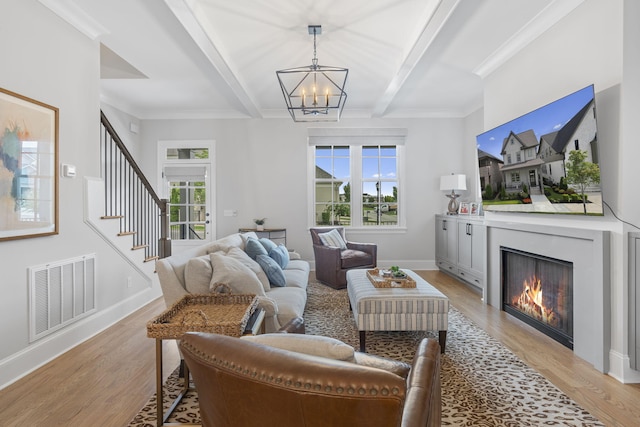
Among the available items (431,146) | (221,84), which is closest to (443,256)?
(431,146)

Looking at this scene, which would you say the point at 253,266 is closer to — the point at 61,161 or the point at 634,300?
the point at 61,161

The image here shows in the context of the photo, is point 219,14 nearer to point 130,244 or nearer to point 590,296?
point 130,244

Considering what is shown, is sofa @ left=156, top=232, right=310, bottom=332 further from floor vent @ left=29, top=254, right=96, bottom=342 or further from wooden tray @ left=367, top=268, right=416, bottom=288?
floor vent @ left=29, top=254, right=96, bottom=342

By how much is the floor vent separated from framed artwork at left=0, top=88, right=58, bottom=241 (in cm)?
32

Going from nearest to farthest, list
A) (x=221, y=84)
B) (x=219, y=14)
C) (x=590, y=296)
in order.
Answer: (x=590, y=296) < (x=219, y=14) < (x=221, y=84)

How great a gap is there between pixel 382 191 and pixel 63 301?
4997mm

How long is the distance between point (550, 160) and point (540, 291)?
126 cm

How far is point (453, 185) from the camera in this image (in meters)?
5.83

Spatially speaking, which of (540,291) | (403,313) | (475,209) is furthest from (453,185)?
(403,313)

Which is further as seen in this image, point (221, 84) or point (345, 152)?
point (345, 152)

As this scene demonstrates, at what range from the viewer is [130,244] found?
4.01m

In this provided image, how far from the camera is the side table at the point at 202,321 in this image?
5.95ft

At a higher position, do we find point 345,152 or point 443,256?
point 345,152

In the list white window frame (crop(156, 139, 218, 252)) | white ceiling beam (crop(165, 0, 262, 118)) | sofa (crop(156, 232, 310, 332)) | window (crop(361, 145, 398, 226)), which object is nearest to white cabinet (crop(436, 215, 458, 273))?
window (crop(361, 145, 398, 226))
